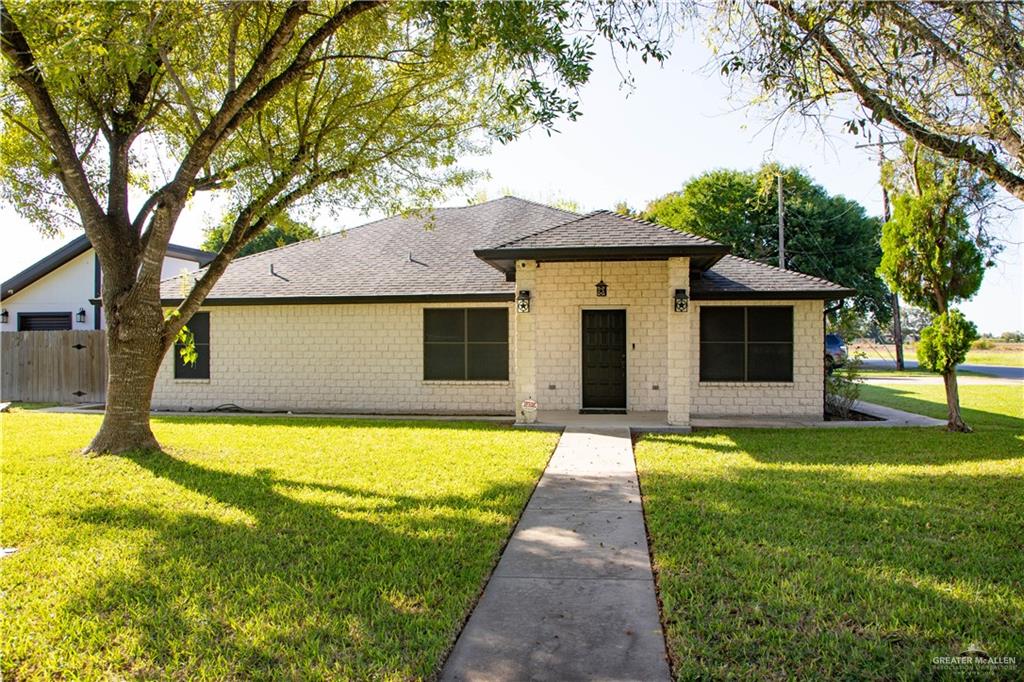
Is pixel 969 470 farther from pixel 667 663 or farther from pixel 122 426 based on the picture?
pixel 122 426

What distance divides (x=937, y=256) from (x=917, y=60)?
5.76 m

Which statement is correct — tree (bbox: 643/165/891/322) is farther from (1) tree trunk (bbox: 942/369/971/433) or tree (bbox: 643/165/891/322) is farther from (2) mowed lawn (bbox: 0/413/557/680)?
(2) mowed lawn (bbox: 0/413/557/680)

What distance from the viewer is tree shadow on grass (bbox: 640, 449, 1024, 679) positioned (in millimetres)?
3137

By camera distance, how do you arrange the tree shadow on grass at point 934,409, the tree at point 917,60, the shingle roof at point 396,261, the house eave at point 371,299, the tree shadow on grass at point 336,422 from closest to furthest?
the tree at point 917,60 → the tree shadow on grass at point 336,422 → the tree shadow on grass at point 934,409 → the house eave at point 371,299 → the shingle roof at point 396,261

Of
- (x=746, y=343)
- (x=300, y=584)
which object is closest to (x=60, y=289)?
(x=746, y=343)

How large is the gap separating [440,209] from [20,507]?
44.6 ft

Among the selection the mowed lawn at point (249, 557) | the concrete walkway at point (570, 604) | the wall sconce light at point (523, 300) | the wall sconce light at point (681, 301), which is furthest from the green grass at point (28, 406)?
the wall sconce light at point (681, 301)

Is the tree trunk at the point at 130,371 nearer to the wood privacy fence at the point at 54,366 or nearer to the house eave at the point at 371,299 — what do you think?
the house eave at the point at 371,299

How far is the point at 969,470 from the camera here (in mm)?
7387

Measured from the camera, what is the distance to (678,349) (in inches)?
419

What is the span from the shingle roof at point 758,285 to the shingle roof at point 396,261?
401cm

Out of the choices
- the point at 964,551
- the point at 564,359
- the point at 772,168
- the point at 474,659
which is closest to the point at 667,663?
the point at 474,659

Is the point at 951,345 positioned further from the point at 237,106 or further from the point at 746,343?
the point at 237,106

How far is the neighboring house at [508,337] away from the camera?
40.1ft
